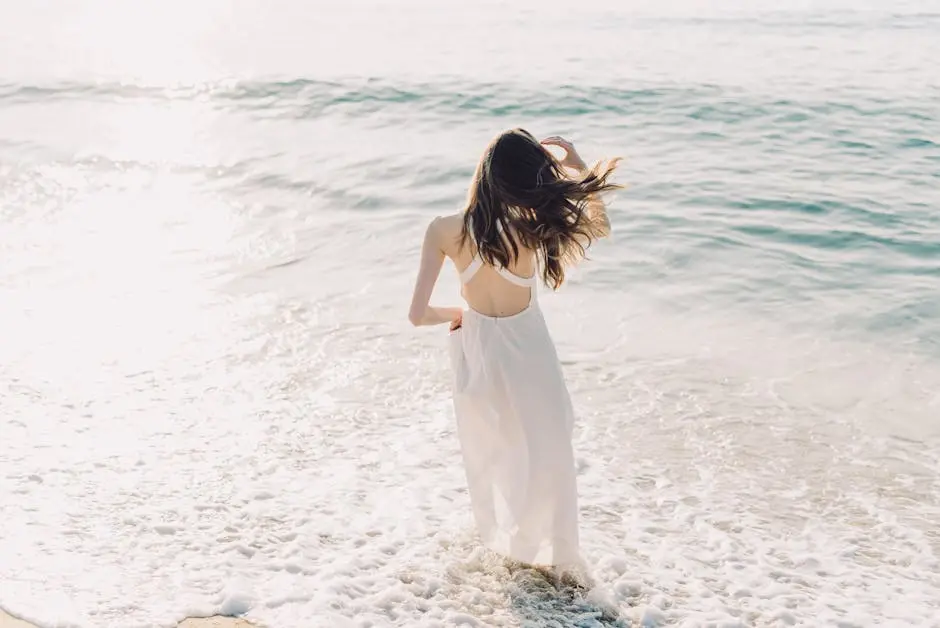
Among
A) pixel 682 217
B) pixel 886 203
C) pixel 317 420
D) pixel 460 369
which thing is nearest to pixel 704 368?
pixel 317 420

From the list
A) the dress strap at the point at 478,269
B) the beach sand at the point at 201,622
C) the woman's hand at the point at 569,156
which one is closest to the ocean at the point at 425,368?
the beach sand at the point at 201,622

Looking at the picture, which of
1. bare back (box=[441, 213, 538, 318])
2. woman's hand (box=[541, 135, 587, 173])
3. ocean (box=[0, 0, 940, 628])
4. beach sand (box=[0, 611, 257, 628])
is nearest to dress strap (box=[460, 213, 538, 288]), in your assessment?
bare back (box=[441, 213, 538, 318])

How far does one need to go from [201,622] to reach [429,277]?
1908 mm

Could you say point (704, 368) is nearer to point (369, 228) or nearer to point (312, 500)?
point (312, 500)

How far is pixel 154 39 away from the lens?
29375 millimetres

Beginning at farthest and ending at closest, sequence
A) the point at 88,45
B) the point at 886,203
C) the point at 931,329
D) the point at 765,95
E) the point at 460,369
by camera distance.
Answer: the point at 88,45 < the point at 765,95 < the point at 886,203 < the point at 931,329 < the point at 460,369

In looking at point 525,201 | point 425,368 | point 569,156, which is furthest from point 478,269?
point 425,368

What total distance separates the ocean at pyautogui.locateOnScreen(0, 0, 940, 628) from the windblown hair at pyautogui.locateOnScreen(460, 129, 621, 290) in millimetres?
1745

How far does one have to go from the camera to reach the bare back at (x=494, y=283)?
14.5 feet

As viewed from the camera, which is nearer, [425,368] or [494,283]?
[494,283]

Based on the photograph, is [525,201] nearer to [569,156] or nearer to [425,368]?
[569,156]

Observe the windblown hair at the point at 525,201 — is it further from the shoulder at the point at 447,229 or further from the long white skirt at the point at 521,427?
the long white skirt at the point at 521,427

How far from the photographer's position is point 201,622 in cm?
442

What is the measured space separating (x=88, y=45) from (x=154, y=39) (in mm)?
2009
